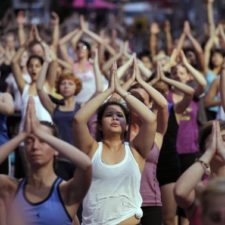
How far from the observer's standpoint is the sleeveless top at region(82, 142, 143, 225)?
275 inches

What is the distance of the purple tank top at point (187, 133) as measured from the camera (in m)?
10.8

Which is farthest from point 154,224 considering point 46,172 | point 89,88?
point 89,88

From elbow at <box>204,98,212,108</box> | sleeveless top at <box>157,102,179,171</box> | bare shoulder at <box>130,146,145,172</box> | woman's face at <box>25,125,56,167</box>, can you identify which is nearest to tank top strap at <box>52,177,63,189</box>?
woman's face at <box>25,125,56,167</box>

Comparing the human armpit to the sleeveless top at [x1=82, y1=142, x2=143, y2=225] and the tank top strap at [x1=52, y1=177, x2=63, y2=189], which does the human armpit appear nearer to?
the tank top strap at [x1=52, y1=177, x2=63, y2=189]

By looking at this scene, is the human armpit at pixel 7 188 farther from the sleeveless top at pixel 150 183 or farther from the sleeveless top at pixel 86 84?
the sleeveless top at pixel 86 84

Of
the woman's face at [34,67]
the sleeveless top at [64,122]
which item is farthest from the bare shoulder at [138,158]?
the woman's face at [34,67]

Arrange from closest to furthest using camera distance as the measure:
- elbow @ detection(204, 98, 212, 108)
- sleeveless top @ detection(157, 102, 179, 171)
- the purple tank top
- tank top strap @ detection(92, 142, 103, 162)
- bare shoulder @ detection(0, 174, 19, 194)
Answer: bare shoulder @ detection(0, 174, 19, 194) → tank top strap @ detection(92, 142, 103, 162) → sleeveless top @ detection(157, 102, 179, 171) → the purple tank top → elbow @ detection(204, 98, 212, 108)

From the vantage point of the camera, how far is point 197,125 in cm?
1126

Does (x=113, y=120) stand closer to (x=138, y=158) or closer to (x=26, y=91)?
(x=138, y=158)

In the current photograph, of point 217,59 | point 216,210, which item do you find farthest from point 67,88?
point 216,210

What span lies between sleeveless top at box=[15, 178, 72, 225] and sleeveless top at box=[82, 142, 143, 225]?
124cm

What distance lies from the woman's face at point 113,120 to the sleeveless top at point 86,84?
5267 millimetres

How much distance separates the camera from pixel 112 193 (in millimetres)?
7008

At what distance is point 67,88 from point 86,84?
225cm
